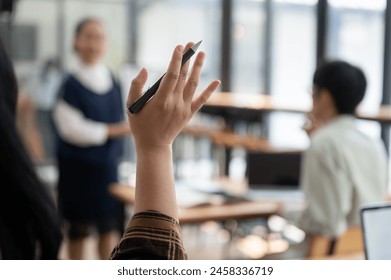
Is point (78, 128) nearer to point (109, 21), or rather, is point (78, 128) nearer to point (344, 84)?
point (344, 84)

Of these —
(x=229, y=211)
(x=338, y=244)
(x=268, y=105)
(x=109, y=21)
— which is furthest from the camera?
(x=109, y=21)

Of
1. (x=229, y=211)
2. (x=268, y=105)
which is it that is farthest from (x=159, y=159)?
(x=268, y=105)

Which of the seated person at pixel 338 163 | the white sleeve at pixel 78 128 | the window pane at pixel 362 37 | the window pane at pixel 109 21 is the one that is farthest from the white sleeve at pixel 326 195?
the window pane at pixel 109 21

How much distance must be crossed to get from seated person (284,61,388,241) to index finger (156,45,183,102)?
60.7 inches

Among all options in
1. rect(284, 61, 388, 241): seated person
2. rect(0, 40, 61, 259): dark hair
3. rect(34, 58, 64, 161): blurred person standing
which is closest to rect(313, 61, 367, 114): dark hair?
rect(284, 61, 388, 241): seated person

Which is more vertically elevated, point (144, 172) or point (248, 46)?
point (248, 46)

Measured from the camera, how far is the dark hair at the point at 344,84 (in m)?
2.31

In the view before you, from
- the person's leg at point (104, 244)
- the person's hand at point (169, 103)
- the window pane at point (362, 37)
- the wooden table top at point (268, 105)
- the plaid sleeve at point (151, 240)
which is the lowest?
the person's leg at point (104, 244)

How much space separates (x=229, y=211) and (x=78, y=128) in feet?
2.92

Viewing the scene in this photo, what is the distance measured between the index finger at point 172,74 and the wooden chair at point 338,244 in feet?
5.19

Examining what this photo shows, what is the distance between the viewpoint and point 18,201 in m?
0.96

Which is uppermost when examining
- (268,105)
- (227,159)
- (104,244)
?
(268,105)

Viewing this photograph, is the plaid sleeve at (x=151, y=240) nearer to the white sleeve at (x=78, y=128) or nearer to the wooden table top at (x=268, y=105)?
the white sleeve at (x=78, y=128)
